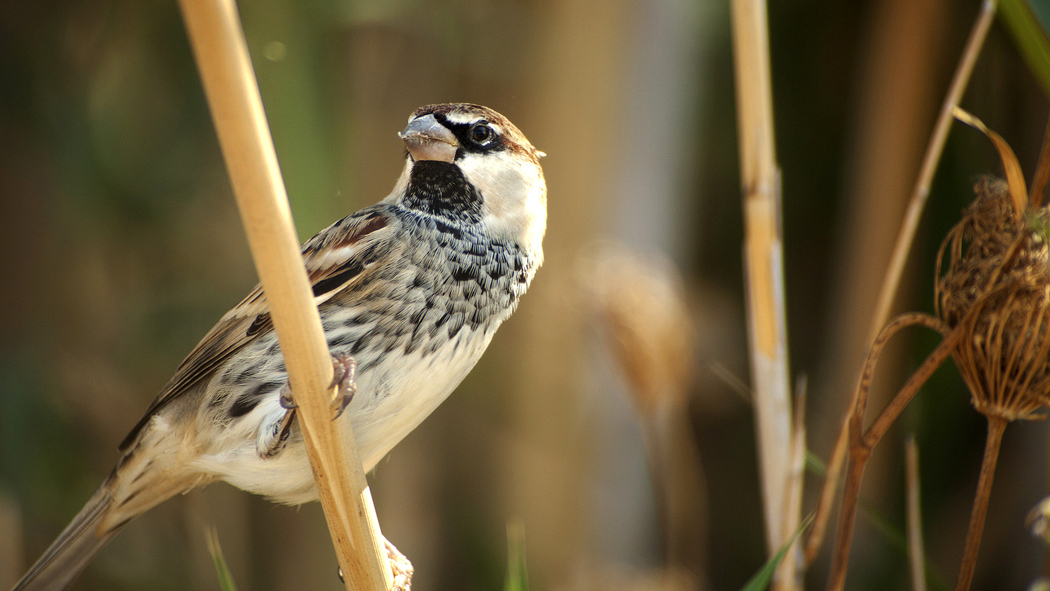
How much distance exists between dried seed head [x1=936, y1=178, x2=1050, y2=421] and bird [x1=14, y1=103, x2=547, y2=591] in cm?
69

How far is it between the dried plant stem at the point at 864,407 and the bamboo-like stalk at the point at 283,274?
1.92 feet

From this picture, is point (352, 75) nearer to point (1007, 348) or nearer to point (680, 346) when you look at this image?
point (680, 346)

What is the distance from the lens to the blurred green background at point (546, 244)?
2.53 m

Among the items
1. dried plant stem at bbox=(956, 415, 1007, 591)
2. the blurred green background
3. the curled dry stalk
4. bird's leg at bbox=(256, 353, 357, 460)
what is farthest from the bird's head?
the blurred green background

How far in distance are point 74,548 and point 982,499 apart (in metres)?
1.51

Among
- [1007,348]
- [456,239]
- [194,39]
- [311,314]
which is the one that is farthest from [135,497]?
[1007,348]

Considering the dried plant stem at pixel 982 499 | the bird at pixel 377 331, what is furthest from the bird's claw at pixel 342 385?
the dried plant stem at pixel 982 499

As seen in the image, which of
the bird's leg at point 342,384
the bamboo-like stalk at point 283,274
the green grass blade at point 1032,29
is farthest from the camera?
the green grass blade at point 1032,29

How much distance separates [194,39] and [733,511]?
10.6ft

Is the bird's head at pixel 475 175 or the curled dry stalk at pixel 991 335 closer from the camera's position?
the curled dry stalk at pixel 991 335

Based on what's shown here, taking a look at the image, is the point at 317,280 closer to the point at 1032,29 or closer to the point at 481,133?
the point at 481,133

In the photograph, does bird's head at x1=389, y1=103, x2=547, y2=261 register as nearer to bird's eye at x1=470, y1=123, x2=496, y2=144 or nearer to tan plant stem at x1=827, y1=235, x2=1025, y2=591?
bird's eye at x1=470, y1=123, x2=496, y2=144

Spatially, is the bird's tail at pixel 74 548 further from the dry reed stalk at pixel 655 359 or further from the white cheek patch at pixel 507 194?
the dry reed stalk at pixel 655 359

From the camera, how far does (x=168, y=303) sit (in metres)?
2.84
